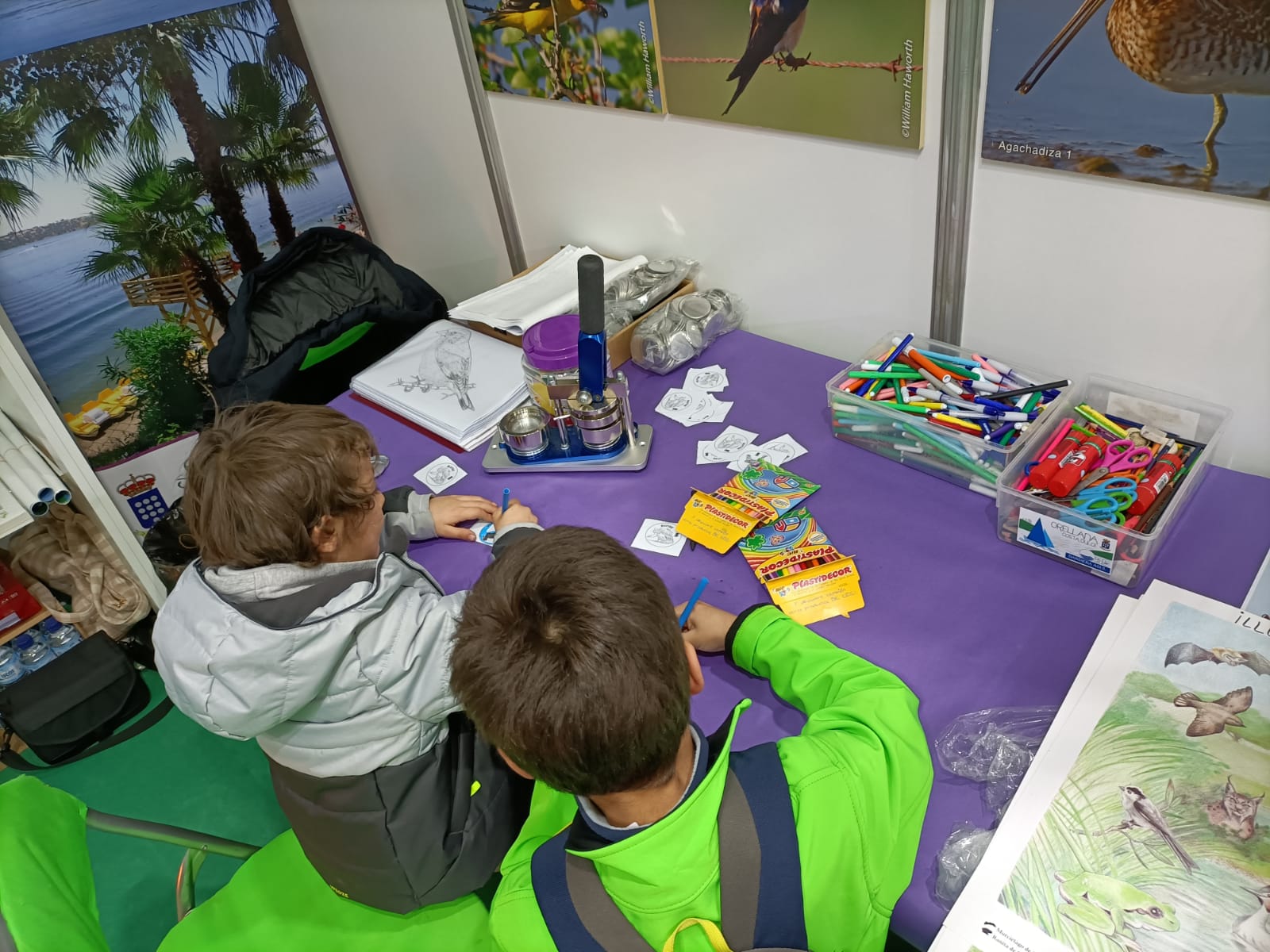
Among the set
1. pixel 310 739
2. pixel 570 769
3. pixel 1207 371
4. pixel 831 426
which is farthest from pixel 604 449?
pixel 1207 371

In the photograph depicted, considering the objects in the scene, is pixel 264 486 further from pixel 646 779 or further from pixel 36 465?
pixel 36 465

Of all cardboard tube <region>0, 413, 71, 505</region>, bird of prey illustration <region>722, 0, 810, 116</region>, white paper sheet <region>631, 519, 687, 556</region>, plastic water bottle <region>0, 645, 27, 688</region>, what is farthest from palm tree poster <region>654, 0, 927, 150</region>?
plastic water bottle <region>0, 645, 27, 688</region>

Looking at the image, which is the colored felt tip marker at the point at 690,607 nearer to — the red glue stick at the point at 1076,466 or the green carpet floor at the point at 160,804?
the red glue stick at the point at 1076,466

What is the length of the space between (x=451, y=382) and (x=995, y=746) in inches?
42.0

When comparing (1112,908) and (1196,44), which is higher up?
(1196,44)

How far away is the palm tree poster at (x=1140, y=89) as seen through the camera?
0.89m

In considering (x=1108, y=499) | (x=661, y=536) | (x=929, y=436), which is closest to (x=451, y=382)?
(x=661, y=536)

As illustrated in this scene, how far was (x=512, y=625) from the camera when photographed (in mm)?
682

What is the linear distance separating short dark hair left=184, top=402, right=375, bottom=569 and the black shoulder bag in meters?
1.26

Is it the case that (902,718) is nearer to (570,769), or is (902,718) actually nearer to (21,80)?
(570,769)

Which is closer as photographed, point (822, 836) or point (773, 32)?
point (822, 836)

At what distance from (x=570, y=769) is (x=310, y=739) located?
1.34 feet

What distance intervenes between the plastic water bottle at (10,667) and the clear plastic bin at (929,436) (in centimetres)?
187

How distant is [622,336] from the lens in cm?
150
